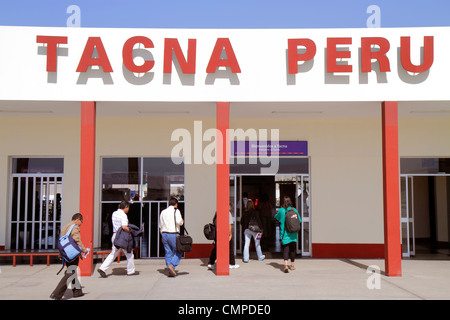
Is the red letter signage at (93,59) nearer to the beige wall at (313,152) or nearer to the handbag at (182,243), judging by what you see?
the beige wall at (313,152)

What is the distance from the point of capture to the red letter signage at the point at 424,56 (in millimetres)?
9609

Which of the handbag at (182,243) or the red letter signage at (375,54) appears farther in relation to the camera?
the red letter signage at (375,54)

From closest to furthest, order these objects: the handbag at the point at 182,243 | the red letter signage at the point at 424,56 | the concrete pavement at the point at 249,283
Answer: the concrete pavement at the point at 249,283
the handbag at the point at 182,243
the red letter signage at the point at 424,56

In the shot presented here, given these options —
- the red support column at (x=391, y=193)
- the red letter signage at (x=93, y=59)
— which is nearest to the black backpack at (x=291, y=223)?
the red support column at (x=391, y=193)

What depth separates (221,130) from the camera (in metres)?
9.73

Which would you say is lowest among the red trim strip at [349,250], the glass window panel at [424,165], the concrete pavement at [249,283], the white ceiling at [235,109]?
the concrete pavement at [249,283]

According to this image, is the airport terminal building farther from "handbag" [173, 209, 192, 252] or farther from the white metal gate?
"handbag" [173, 209, 192, 252]

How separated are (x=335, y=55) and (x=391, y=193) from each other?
10.7 ft

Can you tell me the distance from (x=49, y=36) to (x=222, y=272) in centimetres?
632

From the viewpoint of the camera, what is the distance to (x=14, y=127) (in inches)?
489

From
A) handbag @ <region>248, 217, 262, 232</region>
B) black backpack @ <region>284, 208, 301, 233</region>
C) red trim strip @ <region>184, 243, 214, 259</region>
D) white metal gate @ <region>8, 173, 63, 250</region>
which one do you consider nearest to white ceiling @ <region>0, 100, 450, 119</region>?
white metal gate @ <region>8, 173, 63, 250</region>

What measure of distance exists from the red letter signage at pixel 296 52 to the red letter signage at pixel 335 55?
348mm

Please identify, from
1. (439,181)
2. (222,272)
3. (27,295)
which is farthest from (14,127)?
(439,181)

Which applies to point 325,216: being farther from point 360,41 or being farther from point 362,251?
point 360,41
